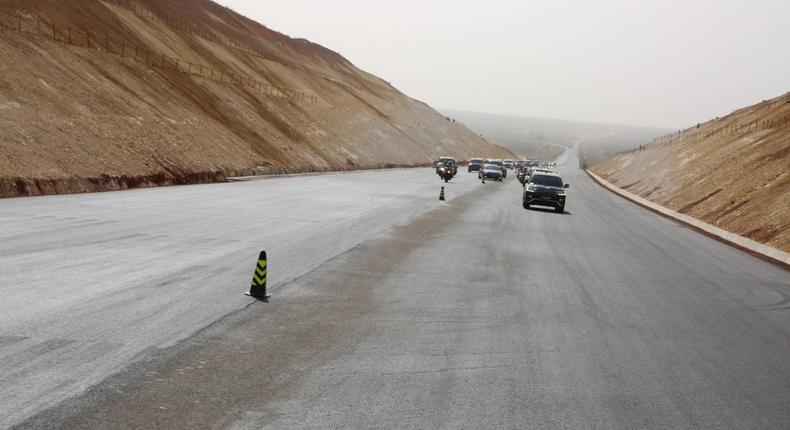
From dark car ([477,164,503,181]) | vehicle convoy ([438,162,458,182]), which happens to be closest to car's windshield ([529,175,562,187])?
vehicle convoy ([438,162,458,182])

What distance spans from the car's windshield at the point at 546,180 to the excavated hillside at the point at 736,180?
20.5ft

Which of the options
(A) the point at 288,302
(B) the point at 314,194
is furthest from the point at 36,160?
(A) the point at 288,302

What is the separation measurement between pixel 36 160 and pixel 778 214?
83.5 ft

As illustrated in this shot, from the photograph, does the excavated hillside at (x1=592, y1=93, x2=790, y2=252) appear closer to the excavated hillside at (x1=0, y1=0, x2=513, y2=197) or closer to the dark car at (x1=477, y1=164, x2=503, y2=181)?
the dark car at (x1=477, y1=164, x2=503, y2=181)

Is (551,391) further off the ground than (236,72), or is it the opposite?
(236,72)

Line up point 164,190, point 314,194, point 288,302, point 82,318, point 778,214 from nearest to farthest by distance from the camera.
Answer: point 82,318, point 288,302, point 778,214, point 164,190, point 314,194

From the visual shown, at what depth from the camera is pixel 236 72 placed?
255 feet

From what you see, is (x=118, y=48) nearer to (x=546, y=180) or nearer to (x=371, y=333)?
(x=546, y=180)

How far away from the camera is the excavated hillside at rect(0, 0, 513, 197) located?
32188 millimetres

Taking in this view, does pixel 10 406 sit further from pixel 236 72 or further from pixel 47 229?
pixel 236 72

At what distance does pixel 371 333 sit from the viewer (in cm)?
916

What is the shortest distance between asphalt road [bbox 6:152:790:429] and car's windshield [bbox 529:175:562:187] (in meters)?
14.6

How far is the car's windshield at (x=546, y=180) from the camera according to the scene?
34231 millimetres

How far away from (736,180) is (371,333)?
34.4 metres
